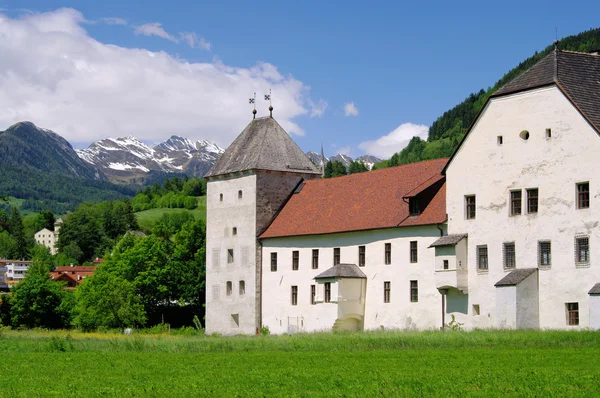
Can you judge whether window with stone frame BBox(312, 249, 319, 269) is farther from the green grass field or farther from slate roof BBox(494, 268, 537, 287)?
the green grass field

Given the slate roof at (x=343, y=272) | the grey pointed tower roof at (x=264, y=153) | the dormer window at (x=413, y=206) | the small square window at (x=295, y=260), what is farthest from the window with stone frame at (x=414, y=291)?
the grey pointed tower roof at (x=264, y=153)

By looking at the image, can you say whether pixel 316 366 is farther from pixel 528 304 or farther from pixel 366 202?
pixel 366 202

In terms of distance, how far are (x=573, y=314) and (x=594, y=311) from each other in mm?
1849

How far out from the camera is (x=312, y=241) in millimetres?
65875

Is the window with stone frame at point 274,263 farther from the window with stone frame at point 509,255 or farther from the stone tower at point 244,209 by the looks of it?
the window with stone frame at point 509,255

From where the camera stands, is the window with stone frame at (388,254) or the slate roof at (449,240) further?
the window with stone frame at (388,254)

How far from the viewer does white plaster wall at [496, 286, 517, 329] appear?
50281 millimetres

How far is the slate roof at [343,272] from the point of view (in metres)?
61.4

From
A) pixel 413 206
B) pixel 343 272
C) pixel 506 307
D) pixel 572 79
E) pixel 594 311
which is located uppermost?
pixel 572 79

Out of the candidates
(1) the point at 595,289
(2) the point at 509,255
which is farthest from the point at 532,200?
(1) the point at 595,289

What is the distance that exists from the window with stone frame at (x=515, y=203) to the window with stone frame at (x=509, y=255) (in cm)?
159

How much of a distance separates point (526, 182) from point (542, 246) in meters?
3.31

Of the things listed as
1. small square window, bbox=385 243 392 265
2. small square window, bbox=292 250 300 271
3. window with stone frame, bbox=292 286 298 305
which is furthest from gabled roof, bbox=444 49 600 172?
window with stone frame, bbox=292 286 298 305

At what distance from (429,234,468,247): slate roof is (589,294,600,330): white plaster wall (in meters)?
8.85
